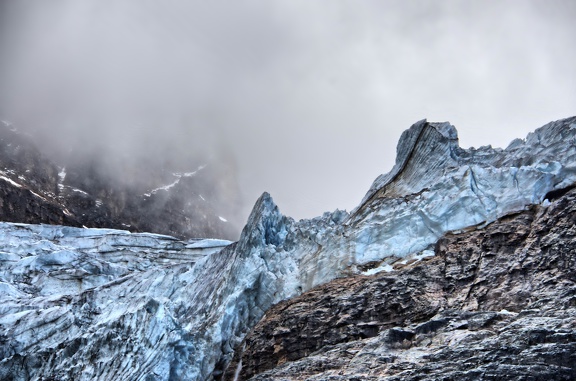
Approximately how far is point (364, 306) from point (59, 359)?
24.7 m

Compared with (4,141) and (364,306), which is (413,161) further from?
(4,141)

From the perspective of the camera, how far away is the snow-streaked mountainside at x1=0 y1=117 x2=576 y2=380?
4516cm

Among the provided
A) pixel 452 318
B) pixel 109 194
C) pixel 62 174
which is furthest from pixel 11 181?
pixel 452 318

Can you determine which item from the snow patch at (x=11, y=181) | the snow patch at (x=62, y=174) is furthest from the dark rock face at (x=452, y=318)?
the snow patch at (x=62, y=174)

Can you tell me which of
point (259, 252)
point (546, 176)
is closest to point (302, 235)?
point (259, 252)

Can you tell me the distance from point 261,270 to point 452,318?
21.2m

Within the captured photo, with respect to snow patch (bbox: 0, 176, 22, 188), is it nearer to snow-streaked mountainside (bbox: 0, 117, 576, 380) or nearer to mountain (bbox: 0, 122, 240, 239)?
mountain (bbox: 0, 122, 240, 239)

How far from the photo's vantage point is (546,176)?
42.2m

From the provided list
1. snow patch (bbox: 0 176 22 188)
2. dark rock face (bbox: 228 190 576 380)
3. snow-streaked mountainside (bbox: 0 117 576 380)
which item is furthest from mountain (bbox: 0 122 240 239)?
dark rock face (bbox: 228 190 576 380)

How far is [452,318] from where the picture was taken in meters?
33.4

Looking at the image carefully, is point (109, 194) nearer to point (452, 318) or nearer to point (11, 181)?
point (11, 181)

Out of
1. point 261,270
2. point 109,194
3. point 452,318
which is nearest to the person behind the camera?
point 452,318

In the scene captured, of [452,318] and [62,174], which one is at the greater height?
[62,174]

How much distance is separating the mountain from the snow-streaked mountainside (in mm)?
59069
